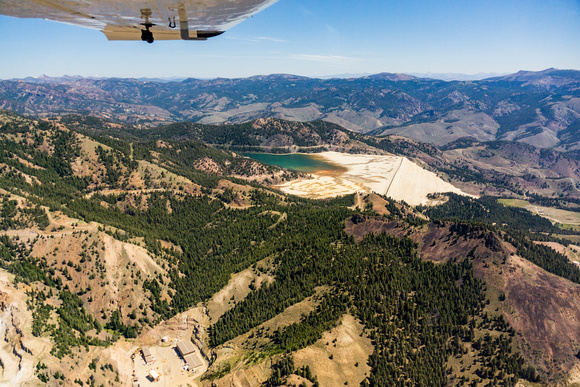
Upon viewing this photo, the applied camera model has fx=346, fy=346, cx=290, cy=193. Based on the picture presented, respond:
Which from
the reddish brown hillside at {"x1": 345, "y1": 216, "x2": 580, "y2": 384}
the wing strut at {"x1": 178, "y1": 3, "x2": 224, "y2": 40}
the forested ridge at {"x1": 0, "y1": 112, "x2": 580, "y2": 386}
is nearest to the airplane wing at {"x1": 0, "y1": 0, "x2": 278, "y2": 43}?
the wing strut at {"x1": 178, "y1": 3, "x2": 224, "y2": 40}

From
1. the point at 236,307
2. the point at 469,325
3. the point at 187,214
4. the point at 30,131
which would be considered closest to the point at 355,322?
the point at 469,325

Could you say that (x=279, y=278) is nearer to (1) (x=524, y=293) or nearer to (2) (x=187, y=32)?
(1) (x=524, y=293)

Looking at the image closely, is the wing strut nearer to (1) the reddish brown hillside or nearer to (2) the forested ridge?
(2) the forested ridge

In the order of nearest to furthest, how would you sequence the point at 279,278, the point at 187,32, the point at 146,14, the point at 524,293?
the point at 146,14 < the point at 187,32 < the point at 524,293 < the point at 279,278

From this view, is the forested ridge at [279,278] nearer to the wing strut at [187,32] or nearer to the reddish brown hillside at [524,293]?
the reddish brown hillside at [524,293]

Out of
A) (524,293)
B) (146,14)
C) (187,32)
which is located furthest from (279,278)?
(146,14)

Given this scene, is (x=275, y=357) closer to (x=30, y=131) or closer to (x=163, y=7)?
(x=163, y=7)

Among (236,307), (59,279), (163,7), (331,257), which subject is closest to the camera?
(163,7)

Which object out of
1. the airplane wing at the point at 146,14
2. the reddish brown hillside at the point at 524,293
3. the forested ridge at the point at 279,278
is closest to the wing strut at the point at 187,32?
the airplane wing at the point at 146,14
